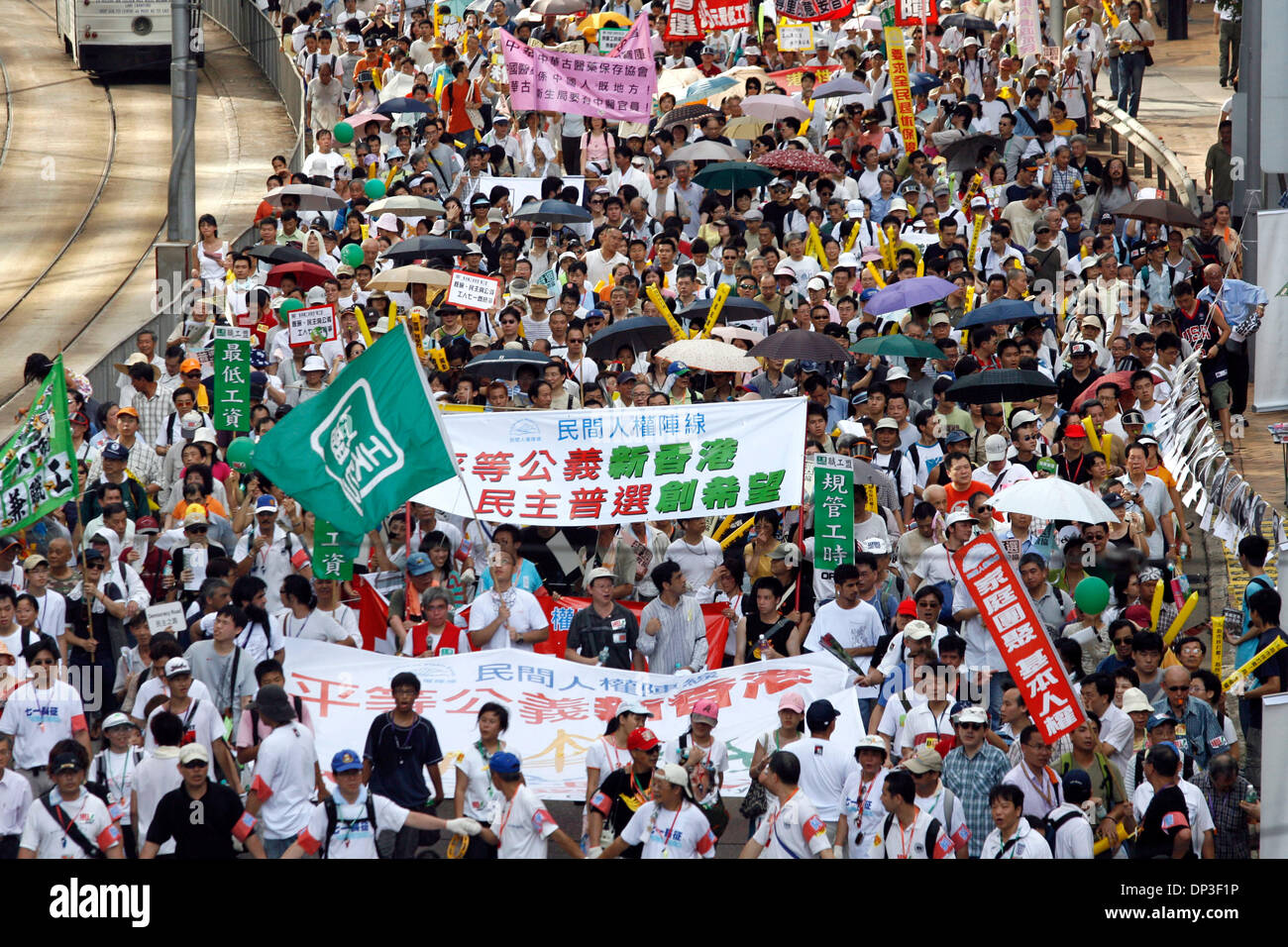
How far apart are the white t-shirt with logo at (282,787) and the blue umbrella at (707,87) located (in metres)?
15.7

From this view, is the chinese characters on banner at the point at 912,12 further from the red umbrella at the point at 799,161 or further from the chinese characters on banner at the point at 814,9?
the red umbrella at the point at 799,161

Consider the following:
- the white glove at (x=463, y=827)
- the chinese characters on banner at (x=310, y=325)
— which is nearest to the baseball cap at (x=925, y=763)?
the white glove at (x=463, y=827)

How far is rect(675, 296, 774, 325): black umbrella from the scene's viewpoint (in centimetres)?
1772

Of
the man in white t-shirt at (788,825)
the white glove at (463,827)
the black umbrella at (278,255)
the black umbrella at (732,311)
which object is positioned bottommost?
the white glove at (463,827)

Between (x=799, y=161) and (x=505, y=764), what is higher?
(x=799, y=161)

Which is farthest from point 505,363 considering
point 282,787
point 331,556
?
point 282,787

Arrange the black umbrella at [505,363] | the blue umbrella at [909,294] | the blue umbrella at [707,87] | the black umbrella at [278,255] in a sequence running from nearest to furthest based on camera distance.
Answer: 1. the black umbrella at [505,363]
2. the blue umbrella at [909,294]
3. the black umbrella at [278,255]
4. the blue umbrella at [707,87]

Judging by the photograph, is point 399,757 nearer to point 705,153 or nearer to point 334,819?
point 334,819

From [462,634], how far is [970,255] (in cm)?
Answer: 835

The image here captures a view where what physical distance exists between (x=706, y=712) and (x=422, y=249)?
8.92 meters

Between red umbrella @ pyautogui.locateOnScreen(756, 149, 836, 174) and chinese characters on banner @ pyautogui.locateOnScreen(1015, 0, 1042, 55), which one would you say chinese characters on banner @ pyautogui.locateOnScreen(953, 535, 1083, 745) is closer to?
red umbrella @ pyautogui.locateOnScreen(756, 149, 836, 174)

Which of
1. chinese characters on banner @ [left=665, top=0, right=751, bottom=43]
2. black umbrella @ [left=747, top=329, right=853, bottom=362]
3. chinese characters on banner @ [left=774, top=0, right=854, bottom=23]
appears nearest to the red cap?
black umbrella @ [left=747, top=329, right=853, bottom=362]

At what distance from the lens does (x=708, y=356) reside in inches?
645

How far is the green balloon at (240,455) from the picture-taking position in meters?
14.6
